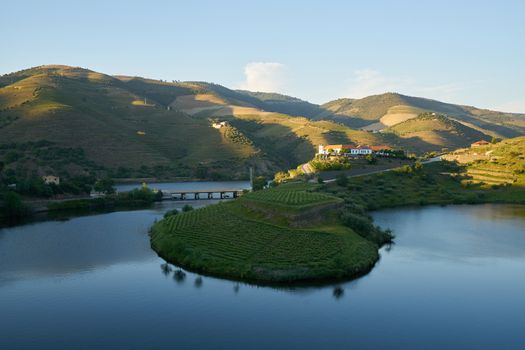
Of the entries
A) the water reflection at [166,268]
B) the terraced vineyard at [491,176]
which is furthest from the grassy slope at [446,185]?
the water reflection at [166,268]

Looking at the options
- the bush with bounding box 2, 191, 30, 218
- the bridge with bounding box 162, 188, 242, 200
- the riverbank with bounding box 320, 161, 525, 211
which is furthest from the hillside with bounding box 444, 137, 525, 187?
the bush with bounding box 2, 191, 30, 218

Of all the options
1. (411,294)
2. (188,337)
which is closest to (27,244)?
(188,337)

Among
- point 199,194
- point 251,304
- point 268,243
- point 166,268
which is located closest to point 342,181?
point 268,243

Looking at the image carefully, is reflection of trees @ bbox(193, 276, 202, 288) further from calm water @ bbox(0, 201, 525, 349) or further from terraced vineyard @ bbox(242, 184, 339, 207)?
terraced vineyard @ bbox(242, 184, 339, 207)

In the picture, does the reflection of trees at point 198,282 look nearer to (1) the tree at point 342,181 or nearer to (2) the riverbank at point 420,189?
(2) the riverbank at point 420,189

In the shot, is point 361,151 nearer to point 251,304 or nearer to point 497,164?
point 497,164
